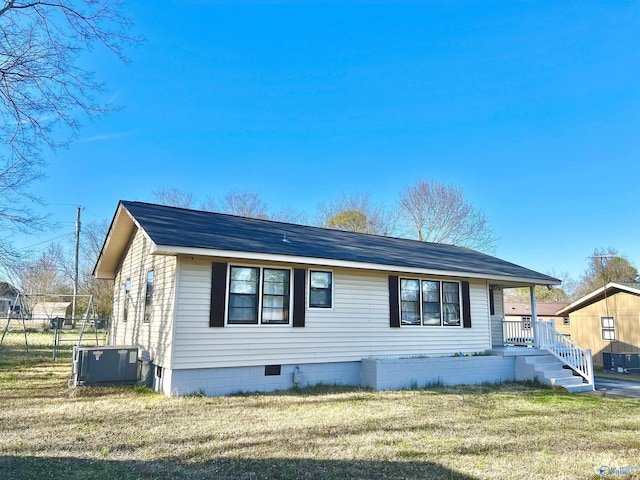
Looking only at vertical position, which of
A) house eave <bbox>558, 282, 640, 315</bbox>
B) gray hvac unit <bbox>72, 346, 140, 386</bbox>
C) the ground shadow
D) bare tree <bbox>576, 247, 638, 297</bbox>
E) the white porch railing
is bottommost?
the ground shadow

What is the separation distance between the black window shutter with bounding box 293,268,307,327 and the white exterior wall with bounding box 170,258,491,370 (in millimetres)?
181

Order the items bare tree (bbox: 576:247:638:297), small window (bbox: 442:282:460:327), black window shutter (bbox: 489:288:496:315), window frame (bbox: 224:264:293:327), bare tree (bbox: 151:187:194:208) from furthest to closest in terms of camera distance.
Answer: bare tree (bbox: 576:247:638:297)
bare tree (bbox: 151:187:194:208)
black window shutter (bbox: 489:288:496:315)
small window (bbox: 442:282:460:327)
window frame (bbox: 224:264:293:327)

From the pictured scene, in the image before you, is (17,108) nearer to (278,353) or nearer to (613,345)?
(278,353)

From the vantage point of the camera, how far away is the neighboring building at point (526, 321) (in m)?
14.1

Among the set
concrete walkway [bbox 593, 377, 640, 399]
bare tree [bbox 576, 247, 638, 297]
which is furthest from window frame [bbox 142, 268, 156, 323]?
bare tree [bbox 576, 247, 638, 297]

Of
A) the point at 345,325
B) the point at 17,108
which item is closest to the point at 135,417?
the point at 345,325

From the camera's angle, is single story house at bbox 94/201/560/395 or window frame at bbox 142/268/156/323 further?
window frame at bbox 142/268/156/323

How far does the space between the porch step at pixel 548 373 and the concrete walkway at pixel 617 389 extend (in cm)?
44

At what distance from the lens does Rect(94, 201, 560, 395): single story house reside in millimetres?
8037

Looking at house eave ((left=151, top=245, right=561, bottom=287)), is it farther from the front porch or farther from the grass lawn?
Result: the grass lawn

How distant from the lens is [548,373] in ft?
36.2

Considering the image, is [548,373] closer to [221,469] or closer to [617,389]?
[617,389]

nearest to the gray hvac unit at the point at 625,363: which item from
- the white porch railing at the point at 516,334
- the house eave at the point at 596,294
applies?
the house eave at the point at 596,294

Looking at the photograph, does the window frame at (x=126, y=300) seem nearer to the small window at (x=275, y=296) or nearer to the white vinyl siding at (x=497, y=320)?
the small window at (x=275, y=296)
